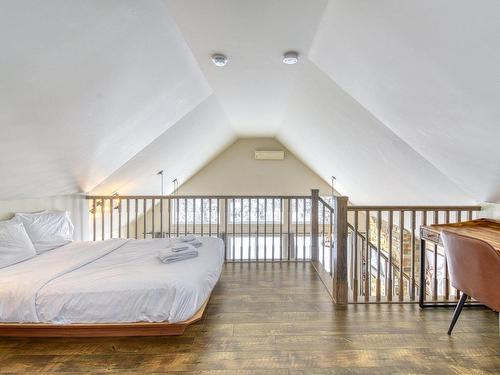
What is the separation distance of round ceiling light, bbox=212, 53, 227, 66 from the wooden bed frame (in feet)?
7.44

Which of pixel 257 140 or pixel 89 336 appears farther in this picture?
pixel 257 140

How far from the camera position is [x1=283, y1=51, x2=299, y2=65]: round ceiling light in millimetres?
2602

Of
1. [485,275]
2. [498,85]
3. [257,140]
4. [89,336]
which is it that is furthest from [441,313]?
[257,140]

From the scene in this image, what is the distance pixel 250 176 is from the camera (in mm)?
7297

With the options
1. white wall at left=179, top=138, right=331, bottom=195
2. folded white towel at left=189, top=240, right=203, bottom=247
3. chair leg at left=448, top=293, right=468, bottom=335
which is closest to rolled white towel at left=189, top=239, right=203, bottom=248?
folded white towel at left=189, top=240, right=203, bottom=247

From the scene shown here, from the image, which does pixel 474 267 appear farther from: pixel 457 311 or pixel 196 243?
pixel 196 243

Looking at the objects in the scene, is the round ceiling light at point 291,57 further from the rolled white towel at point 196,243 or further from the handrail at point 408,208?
the rolled white towel at point 196,243

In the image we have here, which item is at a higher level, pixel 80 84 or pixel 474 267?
pixel 80 84

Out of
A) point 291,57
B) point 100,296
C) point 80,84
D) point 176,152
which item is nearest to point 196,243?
point 100,296

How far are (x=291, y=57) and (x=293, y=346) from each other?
248 cm

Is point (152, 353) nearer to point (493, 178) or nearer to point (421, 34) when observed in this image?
point (421, 34)

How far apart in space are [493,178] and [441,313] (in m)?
1.28

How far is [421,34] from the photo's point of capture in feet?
5.44

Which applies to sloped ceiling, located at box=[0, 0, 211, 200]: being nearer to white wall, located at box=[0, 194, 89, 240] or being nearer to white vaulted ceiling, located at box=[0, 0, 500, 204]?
white vaulted ceiling, located at box=[0, 0, 500, 204]
